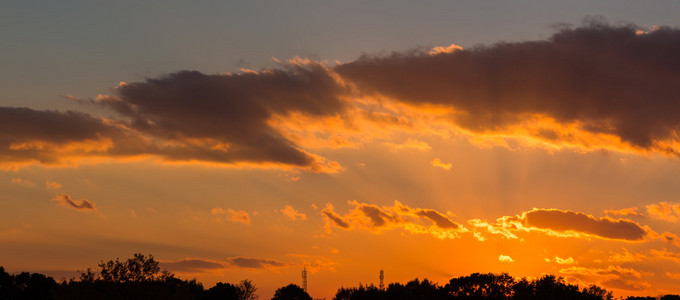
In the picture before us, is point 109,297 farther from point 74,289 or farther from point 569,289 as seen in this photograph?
point 569,289

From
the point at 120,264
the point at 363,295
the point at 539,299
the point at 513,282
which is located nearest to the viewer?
the point at 120,264

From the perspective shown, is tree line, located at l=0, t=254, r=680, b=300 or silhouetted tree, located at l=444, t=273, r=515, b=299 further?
silhouetted tree, located at l=444, t=273, r=515, b=299

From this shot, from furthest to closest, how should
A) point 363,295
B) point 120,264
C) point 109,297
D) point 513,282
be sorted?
point 513,282
point 363,295
point 120,264
point 109,297

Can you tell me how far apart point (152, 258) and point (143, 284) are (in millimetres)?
17759

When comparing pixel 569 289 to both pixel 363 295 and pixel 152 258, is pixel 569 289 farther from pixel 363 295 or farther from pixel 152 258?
pixel 152 258

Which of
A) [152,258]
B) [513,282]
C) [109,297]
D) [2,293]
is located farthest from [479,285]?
[2,293]

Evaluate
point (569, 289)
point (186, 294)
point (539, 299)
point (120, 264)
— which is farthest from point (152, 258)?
point (569, 289)

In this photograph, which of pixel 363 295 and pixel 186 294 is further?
pixel 363 295

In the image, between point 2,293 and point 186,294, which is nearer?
point 186,294

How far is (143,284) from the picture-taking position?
341ft

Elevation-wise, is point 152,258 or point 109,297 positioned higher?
point 152,258

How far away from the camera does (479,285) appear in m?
188

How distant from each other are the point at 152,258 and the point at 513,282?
330ft

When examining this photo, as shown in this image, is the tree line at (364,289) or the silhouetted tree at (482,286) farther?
the silhouetted tree at (482,286)
